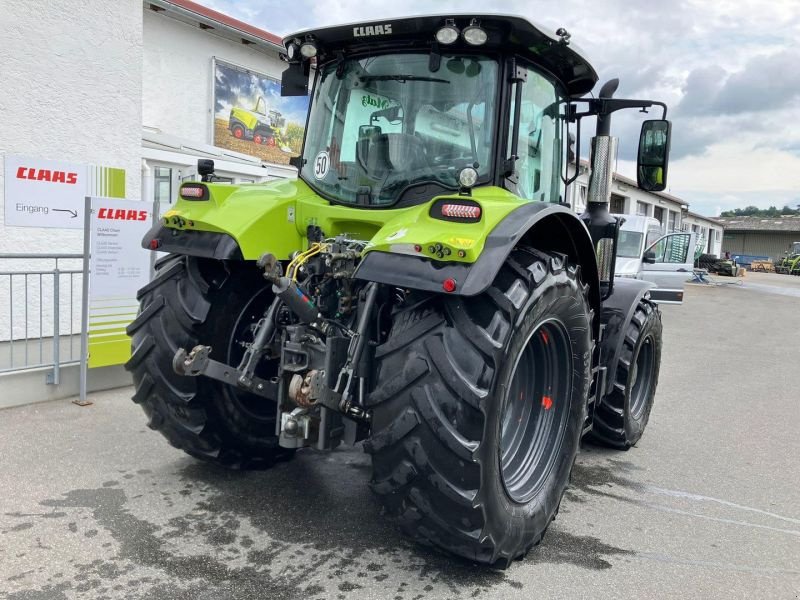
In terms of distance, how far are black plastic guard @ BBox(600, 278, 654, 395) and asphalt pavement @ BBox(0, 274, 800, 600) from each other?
2.56 ft

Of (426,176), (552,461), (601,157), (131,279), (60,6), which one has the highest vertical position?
(60,6)

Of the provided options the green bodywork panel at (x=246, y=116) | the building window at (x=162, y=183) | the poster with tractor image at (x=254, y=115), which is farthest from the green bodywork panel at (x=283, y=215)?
the green bodywork panel at (x=246, y=116)

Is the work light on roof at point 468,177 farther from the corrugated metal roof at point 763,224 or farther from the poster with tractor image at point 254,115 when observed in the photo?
the corrugated metal roof at point 763,224

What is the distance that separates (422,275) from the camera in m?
2.55

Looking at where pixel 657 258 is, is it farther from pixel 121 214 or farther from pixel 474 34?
pixel 474 34

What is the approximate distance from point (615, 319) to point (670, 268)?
34.2ft

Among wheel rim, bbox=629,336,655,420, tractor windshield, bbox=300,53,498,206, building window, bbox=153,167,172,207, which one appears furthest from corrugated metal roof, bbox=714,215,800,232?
tractor windshield, bbox=300,53,498,206

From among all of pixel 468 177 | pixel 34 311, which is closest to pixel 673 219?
pixel 34 311

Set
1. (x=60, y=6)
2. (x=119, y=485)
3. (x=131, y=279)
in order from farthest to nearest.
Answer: (x=60, y=6) < (x=131, y=279) < (x=119, y=485)

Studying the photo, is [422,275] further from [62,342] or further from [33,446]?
[62,342]

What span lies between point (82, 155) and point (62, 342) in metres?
2.01

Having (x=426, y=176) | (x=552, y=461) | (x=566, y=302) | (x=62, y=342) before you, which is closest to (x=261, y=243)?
(x=426, y=176)

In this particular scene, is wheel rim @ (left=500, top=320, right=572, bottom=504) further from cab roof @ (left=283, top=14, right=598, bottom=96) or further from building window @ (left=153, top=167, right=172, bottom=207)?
building window @ (left=153, top=167, right=172, bottom=207)

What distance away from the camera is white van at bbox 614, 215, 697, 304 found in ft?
45.2
